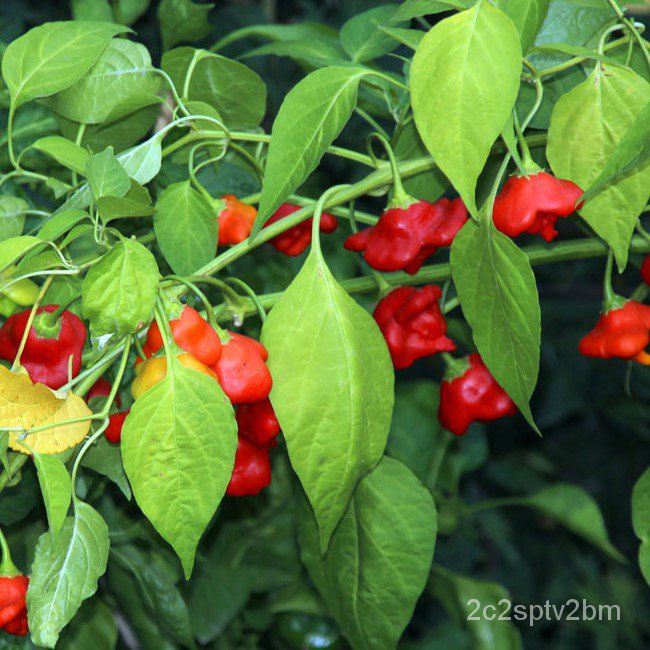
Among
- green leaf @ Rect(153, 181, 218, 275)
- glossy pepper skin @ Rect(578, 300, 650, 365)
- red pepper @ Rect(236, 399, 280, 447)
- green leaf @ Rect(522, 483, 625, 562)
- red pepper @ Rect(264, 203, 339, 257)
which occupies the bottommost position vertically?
green leaf @ Rect(522, 483, 625, 562)

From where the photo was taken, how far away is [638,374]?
1.40 meters

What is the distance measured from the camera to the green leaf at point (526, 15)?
486 millimetres

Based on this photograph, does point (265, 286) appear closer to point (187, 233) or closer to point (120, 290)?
point (187, 233)

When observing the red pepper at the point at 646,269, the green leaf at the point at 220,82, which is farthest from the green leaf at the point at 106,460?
the red pepper at the point at 646,269

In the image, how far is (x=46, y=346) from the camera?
21.5 inches

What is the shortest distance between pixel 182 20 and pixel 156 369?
1.28 ft

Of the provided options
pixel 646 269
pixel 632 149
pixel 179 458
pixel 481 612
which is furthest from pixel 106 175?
pixel 481 612

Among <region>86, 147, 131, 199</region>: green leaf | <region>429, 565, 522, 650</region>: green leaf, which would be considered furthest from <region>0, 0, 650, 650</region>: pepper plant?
<region>429, 565, 522, 650</region>: green leaf

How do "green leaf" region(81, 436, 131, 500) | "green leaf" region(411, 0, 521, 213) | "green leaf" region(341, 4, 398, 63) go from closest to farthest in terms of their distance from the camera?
"green leaf" region(411, 0, 521, 213), "green leaf" region(81, 436, 131, 500), "green leaf" region(341, 4, 398, 63)

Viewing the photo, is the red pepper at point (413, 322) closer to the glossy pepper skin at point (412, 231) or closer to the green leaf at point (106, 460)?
the glossy pepper skin at point (412, 231)

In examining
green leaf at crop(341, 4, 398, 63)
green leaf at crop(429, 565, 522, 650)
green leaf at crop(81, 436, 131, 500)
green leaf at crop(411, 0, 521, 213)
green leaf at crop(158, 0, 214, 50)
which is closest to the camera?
green leaf at crop(411, 0, 521, 213)

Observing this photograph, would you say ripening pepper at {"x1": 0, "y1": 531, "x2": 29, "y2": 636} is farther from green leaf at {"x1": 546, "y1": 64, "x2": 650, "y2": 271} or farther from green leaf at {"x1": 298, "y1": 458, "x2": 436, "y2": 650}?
green leaf at {"x1": 546, "y1": 64, "x2": 650, "y2": 271}

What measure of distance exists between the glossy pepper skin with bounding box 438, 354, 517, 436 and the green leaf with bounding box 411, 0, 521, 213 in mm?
263

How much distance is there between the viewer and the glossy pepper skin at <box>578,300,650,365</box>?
24.8 inches
